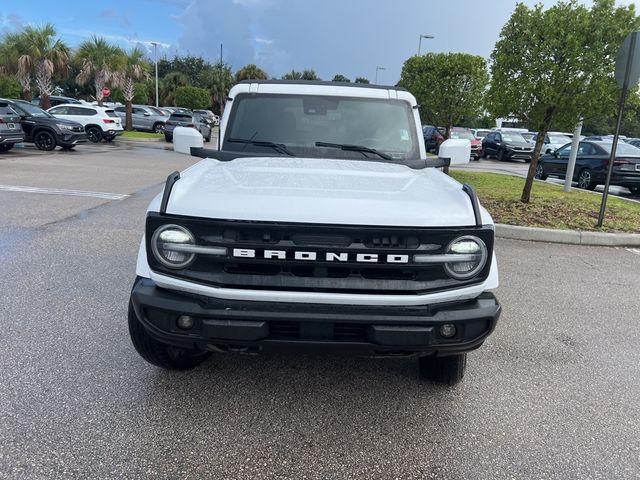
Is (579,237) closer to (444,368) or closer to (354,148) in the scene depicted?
(354,148)

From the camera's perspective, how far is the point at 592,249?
7.38 meters

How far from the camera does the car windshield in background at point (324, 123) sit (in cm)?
391

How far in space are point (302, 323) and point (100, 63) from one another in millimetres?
34820

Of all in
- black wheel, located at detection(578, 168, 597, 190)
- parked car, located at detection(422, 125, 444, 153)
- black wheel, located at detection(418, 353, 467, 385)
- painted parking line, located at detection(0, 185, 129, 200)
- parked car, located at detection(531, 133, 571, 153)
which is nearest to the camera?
black wheel, located at detection(418, 353, 467, 385)

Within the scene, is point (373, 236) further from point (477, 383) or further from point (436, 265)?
point (477, 383)

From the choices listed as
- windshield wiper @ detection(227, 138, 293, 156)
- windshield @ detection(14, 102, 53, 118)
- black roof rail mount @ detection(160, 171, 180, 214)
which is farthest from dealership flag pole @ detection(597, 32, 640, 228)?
windshield @ detection(14, 102, 53, 118)

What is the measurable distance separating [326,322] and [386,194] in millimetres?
774

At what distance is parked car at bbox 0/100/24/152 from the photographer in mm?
15438

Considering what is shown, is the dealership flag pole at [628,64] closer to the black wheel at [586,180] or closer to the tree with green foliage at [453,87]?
the black wheel at [586,180]

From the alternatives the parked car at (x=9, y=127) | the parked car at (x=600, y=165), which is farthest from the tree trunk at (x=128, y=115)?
the parked car at (x=600, y=165)

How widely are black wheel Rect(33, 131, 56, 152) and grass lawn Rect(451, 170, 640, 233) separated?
1468 centimetres

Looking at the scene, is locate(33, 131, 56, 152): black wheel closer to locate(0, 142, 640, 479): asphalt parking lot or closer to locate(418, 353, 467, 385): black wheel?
locate(0, 142, 640, 479): asphalt parking lot

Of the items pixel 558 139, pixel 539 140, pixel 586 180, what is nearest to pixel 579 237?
pixel 539 140

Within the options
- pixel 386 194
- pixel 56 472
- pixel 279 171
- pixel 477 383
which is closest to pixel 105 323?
pixel 56 472
